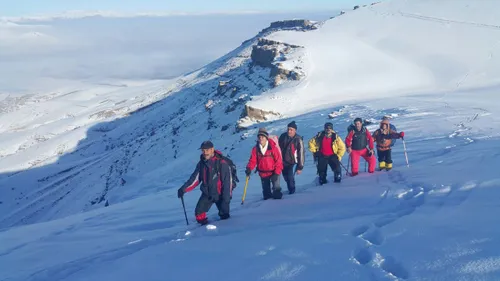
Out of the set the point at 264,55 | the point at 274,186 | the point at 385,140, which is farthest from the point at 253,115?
the point at 274,186

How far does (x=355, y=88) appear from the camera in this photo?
49.3 metres

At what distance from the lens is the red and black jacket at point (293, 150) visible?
10.7m

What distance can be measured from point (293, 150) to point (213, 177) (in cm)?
267

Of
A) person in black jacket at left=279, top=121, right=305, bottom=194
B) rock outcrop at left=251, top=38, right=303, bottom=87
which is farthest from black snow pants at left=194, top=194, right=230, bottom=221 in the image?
rock outcrop at left=251, top=38, right=303, bottom=87

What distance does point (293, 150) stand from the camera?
35.0ft

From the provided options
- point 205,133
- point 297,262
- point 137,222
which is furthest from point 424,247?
point 205,133

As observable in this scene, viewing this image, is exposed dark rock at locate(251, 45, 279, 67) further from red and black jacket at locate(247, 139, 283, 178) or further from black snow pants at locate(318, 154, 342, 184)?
red and black jacket at locate(247, 139, 283, 178)

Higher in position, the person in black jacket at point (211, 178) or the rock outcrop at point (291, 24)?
the rock outcrop at point (291, 24)

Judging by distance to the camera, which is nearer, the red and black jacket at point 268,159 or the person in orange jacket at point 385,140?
the red and black jacket at point 268,159

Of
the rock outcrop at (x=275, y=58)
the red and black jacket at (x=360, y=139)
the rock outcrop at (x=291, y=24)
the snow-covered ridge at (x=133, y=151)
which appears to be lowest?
the snow-covered ridge at (x=133, y=151)

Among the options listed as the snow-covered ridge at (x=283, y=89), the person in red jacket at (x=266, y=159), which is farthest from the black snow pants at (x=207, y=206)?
the snow-covered ridge at (x=283, y=89)

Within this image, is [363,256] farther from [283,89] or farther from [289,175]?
[283,89]

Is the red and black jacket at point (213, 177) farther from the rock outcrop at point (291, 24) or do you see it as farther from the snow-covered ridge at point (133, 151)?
the rock outcrop at point (291, 24)

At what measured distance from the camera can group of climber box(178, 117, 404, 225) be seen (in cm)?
868
